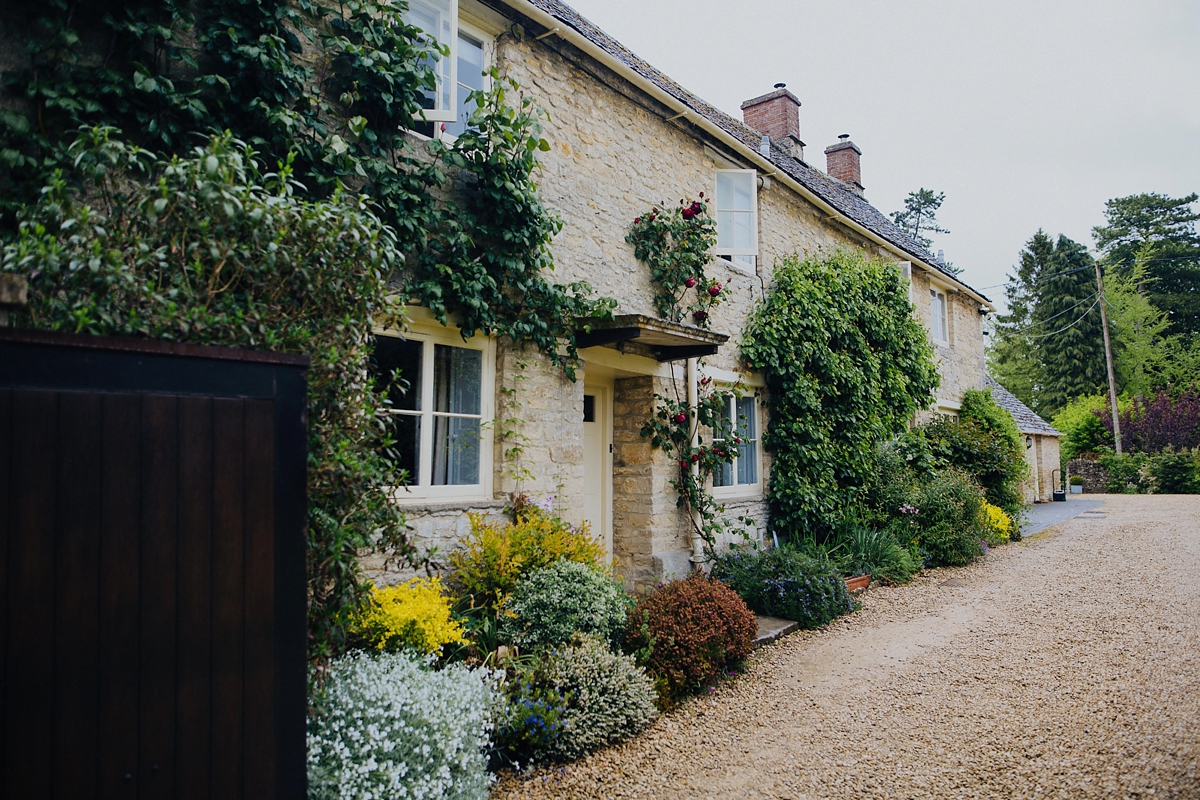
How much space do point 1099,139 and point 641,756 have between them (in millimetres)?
34819

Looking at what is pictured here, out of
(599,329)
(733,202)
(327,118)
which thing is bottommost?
(599,329)

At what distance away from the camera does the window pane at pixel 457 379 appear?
5.49 metres

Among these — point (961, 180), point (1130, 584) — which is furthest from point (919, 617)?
point (961, 180)

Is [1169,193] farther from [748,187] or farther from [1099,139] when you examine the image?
[748,187]

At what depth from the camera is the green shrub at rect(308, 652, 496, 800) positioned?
9.63ft

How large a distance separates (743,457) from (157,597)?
25.1 ft

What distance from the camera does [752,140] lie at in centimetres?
1146

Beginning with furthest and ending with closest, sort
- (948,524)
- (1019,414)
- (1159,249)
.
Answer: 1. (1159,249)
2. (1019,414)
3. (948,524)

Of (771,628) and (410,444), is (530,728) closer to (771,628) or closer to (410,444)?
(410,444)

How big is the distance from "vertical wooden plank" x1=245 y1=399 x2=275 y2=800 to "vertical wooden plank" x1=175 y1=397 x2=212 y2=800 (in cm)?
13

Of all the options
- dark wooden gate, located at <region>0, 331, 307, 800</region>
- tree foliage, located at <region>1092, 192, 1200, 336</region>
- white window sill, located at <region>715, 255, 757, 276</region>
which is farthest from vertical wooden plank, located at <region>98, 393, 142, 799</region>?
tree foliage, located at <region>1092, 192, 1200, 336</region>

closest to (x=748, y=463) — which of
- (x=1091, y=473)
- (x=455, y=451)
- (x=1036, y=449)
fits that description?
(x=455, y=451)

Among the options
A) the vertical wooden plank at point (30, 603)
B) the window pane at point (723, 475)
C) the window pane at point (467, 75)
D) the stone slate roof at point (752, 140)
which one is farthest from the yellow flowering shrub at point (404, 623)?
the stone slate roof at point (752, 140)

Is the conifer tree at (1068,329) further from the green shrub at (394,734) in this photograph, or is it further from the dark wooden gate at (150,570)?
the dark wooden gate at (150,570)
